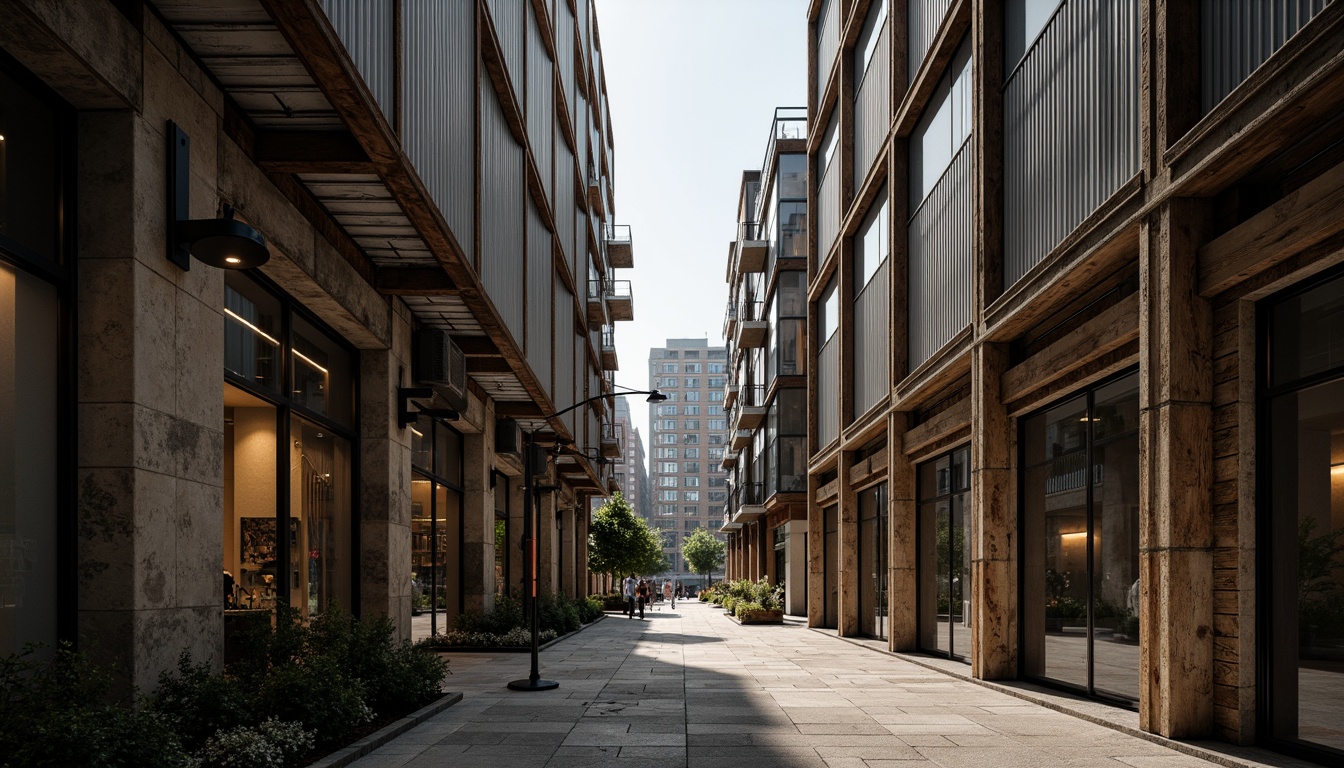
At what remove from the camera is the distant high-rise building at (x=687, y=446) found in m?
179

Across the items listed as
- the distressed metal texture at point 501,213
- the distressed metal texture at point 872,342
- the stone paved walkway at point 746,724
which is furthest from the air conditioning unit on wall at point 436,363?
the distressed metal texture at point 872,342

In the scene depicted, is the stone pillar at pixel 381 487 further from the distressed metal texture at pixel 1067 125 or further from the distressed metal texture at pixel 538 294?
the distressed metal texture at pixel 1067 125

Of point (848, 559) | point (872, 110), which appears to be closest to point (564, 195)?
point (872, 110)

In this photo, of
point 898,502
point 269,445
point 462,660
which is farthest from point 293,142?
point 898,502

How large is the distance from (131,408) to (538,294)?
15647mm

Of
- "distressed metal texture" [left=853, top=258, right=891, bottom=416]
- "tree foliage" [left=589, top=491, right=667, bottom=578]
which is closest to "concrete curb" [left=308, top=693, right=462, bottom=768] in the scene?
"distressed metal texture" [left=853, top=258, right=891, bottom=416]

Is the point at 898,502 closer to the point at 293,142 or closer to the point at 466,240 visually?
the point at 466,240

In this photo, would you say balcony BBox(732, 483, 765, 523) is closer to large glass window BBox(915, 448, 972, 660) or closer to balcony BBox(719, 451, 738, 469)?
balcony BBox(719, 451, 738, 469)

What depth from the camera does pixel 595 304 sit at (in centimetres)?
3825

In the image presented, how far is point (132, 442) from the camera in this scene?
729cm

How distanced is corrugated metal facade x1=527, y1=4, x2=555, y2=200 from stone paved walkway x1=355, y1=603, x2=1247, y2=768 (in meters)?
10.6

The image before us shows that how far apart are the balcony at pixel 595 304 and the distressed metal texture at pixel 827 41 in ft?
34.9

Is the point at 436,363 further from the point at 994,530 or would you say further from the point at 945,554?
the point at 945,554

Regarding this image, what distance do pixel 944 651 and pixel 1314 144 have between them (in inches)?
508
